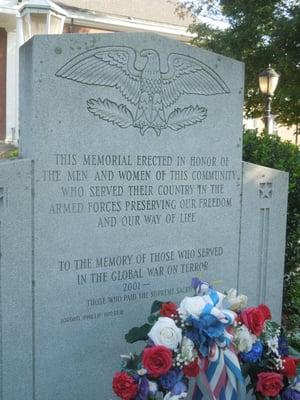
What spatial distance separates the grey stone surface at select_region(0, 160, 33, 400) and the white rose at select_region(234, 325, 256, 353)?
129cm

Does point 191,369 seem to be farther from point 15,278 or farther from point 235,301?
point 15,278

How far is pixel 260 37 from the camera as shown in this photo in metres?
15.6

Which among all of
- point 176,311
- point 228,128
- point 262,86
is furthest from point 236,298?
point 262,86

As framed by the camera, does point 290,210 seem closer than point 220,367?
No

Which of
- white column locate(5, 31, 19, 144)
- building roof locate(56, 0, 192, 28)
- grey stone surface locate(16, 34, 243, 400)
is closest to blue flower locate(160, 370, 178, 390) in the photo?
grey stone surface locate(16, 34, 243, 400)

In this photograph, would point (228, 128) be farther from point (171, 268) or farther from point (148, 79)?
point (171, 268)

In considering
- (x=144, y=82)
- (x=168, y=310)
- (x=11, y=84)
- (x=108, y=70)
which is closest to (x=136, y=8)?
(x=11, y=84)

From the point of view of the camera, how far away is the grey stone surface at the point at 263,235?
13.2 ft

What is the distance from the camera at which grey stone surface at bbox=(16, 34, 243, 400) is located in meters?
3.13

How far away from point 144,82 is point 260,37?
13.4 metres

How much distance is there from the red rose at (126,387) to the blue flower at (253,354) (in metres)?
0.70

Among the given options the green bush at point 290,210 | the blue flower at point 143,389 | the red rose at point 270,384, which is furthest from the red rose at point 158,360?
the green bush at point 290,210

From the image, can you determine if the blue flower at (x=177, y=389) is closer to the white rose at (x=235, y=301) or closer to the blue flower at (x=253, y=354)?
the blue flower at (x=253, y=354)

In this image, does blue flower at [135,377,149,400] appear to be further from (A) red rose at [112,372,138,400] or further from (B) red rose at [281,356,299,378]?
(B) red rose at [281,356,299,378]
